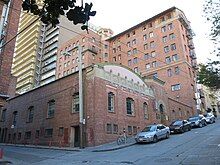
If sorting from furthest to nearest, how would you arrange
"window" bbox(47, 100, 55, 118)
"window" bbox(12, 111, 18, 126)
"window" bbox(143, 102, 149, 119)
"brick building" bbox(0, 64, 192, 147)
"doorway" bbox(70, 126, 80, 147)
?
"window" bbox(12, 111, 18, 126)
"window" bbox(143, 102, 149, 119)
"window" bbox(47, 100, 55, 118)
"brick building" bbox(0, 64, 192, 147)
"doorway" bbox(70, 126, 80, 147)

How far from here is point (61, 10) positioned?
5.34 m

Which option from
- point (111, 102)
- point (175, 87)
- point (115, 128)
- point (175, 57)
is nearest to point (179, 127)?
point (115, 128)

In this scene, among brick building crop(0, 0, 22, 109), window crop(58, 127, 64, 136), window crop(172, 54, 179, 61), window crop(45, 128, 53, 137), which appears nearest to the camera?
brick building crop(0, 0, 22, 109)

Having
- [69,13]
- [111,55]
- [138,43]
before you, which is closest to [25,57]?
[111,55]

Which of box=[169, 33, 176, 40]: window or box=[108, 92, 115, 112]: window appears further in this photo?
box=[169, 33, 176, 40]: window

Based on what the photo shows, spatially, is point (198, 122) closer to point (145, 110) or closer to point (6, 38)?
point (145, 110)

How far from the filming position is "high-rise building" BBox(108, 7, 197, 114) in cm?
5244

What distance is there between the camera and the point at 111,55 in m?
70.9

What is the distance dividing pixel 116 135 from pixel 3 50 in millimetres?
15189

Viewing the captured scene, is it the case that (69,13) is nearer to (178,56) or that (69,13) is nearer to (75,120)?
(75,120)

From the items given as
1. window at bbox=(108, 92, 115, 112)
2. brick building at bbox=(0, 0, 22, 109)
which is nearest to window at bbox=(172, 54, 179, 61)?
window at bbox=(108, 92, 115, 112)

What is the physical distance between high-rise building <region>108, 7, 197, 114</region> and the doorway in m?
30.3

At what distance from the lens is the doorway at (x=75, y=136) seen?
25281mm

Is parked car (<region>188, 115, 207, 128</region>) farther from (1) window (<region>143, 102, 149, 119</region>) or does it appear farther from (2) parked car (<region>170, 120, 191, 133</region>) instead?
(1) window (<region>143, 102, 149, 119</region>)
